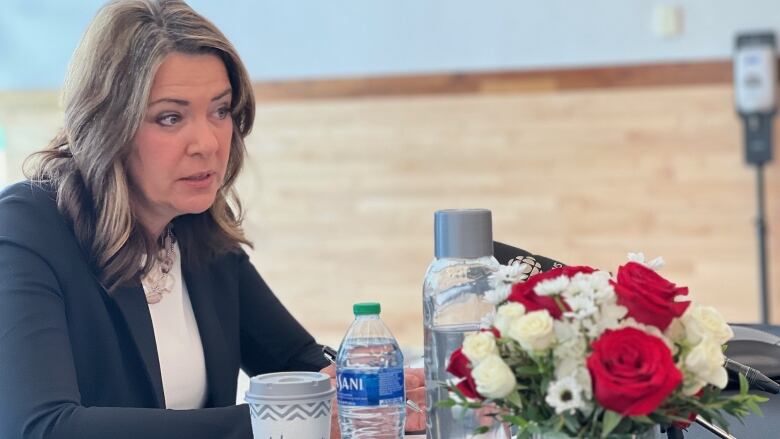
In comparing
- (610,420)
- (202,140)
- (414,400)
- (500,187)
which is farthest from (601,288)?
(500,187)

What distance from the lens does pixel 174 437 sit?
129 centimetres

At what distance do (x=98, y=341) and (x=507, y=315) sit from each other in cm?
84

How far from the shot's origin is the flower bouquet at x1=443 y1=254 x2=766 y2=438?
0.90m

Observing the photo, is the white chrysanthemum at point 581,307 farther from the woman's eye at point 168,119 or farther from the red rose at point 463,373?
the woman's eye at point 168,119

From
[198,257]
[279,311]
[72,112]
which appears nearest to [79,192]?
[72,112]

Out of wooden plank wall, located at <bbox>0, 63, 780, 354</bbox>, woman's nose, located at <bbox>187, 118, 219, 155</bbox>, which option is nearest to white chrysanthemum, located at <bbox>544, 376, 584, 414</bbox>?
woman's nose, located at <bbox>187, 118, 219, 155</bbox>

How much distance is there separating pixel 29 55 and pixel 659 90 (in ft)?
10.1

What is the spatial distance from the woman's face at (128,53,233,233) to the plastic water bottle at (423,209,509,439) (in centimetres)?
56

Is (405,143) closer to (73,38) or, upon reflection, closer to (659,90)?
(659,90)

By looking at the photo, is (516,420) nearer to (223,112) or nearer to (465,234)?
(465,234)

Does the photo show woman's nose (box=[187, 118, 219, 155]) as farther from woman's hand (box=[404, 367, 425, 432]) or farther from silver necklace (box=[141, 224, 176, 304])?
woman's hand (box=[404, 367, 425, 432])

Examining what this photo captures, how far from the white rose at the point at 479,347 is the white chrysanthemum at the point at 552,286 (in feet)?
0.20

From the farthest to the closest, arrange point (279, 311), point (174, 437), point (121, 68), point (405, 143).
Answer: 1. point (405, 143)
2. point (279, 311)
3. point (121, 68)
4. point (174, 437)

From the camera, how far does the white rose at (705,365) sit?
929 millimetres
